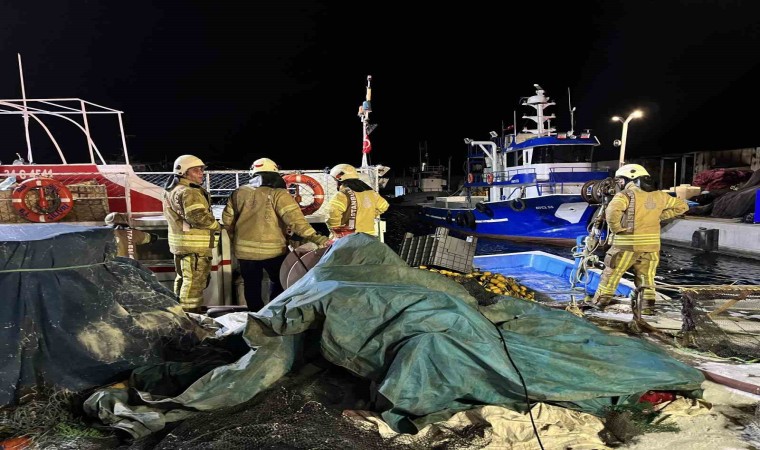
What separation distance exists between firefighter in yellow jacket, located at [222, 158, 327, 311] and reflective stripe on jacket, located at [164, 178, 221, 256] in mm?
220

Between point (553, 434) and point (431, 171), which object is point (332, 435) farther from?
point (431, 171)

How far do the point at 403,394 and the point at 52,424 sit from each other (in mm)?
1985

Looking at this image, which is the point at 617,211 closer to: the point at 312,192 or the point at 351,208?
the point at 351,208

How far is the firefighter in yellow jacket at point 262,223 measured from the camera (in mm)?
4914

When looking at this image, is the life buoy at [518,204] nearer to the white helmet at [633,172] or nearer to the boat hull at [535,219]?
the boat hull at [535,219]

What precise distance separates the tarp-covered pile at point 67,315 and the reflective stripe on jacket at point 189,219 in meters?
1.53

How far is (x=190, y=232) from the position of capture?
16.4ft

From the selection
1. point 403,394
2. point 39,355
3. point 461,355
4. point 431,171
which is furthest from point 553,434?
point 431,171

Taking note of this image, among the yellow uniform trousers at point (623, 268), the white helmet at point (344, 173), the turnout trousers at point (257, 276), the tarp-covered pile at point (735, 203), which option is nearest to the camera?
the turnout trousers at point (257, 276)

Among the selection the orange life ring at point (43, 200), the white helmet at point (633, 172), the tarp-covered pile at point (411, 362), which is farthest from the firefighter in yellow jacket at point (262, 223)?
the white helmet at point (633, 172)

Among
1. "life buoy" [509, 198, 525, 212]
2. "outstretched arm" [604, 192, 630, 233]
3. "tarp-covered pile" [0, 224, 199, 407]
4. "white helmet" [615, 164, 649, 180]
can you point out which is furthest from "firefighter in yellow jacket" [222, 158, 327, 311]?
"life buoy" [509, 198, 525, 212]

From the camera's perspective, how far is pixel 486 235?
21.7 metres

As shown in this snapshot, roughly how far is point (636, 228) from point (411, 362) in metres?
4.74

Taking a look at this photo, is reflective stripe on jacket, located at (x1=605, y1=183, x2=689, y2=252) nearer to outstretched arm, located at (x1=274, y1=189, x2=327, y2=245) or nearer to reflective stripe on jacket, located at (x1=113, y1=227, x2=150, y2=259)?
outstretched arm, located at (x1=274, y1=189, x2=327, y2=245)
